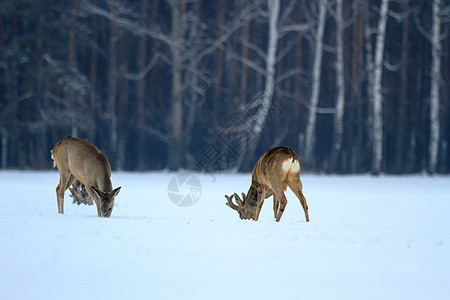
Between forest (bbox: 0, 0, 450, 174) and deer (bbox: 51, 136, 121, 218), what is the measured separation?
14.5 m

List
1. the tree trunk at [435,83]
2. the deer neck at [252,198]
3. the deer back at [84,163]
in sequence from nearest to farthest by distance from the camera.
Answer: the deer back at [84,163]
the deer neck at [252,198]
the tree trunk at [435,83]

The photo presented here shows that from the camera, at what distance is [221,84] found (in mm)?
29703

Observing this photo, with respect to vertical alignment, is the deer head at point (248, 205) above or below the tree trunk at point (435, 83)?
below

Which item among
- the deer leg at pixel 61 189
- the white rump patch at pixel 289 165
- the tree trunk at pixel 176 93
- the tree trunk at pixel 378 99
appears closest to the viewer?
the white rump patch at pixel 289 165

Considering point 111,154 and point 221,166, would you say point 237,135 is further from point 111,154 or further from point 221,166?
point 111,154

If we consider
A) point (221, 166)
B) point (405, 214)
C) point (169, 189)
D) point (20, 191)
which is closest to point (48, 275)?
point (405, 214)

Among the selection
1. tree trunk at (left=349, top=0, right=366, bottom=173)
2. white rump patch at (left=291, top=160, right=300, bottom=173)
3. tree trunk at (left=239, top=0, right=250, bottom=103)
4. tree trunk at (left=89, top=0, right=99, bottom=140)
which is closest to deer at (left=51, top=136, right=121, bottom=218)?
white rump patch at (left=291, top=160, right=300, bottom=173)

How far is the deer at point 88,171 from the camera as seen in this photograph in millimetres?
8617

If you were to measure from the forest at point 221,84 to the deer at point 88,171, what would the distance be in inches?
571

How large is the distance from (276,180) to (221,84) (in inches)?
843

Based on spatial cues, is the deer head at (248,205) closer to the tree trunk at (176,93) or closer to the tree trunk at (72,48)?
the tree trunk at (176,93)

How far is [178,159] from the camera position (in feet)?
82.4

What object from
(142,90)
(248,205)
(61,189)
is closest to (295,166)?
(248,205)

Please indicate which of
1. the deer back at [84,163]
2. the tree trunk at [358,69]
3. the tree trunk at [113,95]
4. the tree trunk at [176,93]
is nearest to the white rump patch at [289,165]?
the deer back at [84,163]
